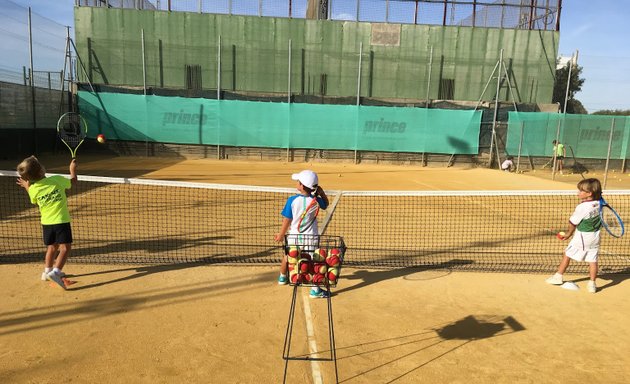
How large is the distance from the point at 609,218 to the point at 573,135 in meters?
17.4

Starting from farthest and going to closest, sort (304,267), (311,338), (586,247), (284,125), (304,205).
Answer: (284,125), (586,247), (304,205), (311,338), (304,267)

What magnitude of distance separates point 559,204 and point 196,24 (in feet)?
67.1

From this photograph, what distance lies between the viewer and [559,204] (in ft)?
38.6

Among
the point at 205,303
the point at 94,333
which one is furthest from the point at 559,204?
the point at 94,333

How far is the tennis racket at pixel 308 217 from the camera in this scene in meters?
4.33

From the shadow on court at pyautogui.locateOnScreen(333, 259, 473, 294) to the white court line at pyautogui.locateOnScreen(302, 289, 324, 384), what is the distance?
18.0 inches

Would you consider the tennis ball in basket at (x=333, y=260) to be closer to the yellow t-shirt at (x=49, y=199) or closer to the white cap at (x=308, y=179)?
the white cap at (x=308, y=179)

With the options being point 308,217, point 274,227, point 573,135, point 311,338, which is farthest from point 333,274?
point 573,135

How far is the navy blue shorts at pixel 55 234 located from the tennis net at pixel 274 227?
2.97 ft

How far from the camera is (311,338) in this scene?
3.97 m

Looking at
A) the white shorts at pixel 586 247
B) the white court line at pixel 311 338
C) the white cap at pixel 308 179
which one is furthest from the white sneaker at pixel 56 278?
the white shorts at pixel 586 247

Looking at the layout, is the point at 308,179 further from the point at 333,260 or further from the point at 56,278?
the point at 56,278

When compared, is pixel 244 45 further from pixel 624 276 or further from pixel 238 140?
pixel 624 276

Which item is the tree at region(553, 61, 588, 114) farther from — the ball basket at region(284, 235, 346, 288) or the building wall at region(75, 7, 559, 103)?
the ball basket at region(284, 235, 346, 288)
